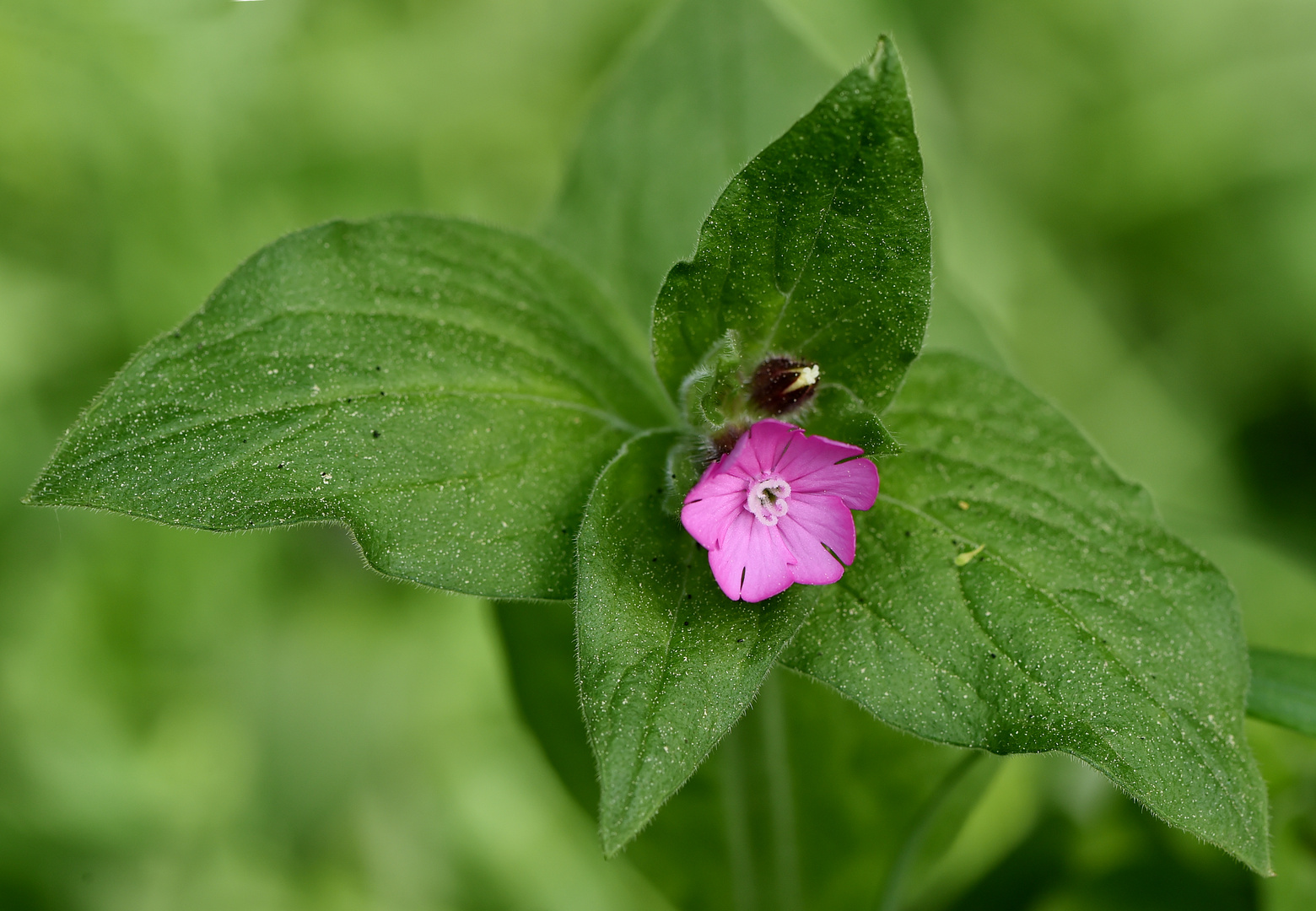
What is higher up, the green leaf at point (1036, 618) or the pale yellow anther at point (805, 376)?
the pale yellow anther at point (805, 376)

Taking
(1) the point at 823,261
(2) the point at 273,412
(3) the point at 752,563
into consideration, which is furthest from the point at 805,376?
(2) the point at 273,412

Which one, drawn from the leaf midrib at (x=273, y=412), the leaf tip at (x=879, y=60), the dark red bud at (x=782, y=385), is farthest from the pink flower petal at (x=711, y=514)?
the leaf tip at (x=879, y=60)

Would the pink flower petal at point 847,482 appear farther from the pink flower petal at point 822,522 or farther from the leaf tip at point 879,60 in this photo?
the leaf tip at point 879,60

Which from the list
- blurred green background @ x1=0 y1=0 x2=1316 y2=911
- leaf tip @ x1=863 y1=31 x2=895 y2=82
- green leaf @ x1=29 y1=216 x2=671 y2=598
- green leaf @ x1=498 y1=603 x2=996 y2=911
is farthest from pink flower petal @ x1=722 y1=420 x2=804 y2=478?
blurred green background @ x1=0 y1=0 x2=1316 y2=911

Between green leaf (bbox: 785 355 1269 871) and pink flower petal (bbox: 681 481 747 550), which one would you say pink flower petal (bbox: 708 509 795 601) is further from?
green leaf (bbox: 785 355 1269 871)

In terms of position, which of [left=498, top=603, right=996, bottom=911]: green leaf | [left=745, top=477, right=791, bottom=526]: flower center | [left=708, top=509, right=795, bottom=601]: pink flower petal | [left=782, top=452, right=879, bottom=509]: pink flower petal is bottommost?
[left=498, top=603, right=996, bottom=911]: green leaf

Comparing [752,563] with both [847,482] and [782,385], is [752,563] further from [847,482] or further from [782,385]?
[782,385]
